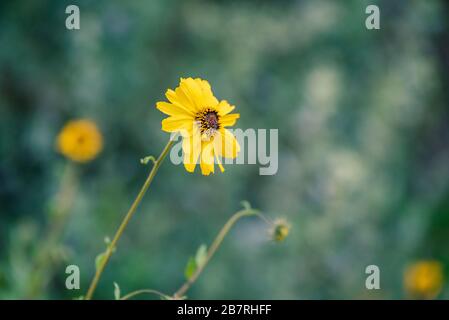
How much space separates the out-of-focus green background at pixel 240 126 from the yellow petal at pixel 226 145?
1.25 m

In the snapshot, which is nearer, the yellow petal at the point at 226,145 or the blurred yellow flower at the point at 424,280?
the yellow petal at the point at 226,145

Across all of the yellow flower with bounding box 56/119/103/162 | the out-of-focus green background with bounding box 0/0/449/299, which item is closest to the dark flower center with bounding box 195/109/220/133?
the yellow flower with bounding box 56/119/103/162

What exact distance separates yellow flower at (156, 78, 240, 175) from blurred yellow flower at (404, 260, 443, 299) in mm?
1727

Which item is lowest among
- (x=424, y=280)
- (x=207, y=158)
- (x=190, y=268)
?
(x=424, y=280)

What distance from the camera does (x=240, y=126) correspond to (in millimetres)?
2645

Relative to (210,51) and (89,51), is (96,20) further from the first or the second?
(210,51)

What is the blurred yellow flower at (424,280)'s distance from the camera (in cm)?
241

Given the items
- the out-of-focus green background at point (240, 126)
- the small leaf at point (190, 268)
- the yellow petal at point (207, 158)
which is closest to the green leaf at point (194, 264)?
the small leaf at point (190, 268)

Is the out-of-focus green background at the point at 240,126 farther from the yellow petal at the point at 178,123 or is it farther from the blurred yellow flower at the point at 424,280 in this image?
the yellow petal at the point at 178,123

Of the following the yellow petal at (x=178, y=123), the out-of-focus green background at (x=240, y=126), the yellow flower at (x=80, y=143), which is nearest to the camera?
the yellow petal at (x=178, y=123)

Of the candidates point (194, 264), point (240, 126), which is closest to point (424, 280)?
point (240, 126)

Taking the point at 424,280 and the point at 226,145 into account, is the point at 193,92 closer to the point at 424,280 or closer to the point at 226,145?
the point at 226,145

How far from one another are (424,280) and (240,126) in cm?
103
